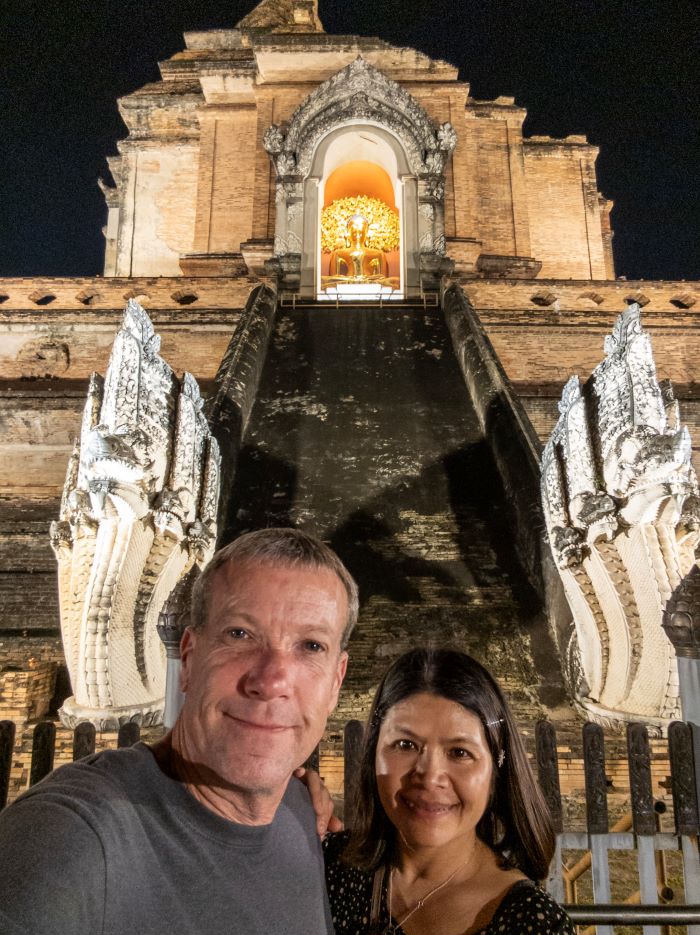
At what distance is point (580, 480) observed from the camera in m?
4.58

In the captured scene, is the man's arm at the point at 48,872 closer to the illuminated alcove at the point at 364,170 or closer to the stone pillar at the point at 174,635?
the stone pillar at the point at 174,635

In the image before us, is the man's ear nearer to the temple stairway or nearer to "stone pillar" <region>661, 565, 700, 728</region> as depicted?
the temple stairway

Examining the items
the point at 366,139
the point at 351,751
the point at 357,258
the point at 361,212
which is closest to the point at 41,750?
the point at 351,751

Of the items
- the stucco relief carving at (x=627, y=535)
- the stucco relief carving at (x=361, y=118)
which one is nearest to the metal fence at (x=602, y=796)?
the stucco relief carving at (x=627, y=535)

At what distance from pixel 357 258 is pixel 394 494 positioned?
9.90 meters

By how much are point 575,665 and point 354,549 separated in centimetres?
186

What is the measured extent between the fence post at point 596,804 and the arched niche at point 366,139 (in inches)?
404

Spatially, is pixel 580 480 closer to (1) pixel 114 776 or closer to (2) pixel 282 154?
(1) pixel 114 776

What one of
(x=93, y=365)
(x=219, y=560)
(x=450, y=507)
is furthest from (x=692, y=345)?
(x=219, y=560)

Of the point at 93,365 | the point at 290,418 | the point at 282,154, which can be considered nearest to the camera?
the point at 290,418

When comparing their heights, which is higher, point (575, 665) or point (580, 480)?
point (580, 480)

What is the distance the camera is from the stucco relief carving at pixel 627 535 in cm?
406

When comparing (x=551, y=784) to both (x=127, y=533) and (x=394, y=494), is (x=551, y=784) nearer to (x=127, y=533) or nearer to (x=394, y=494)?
(x=127, y=533)

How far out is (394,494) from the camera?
19.8 ft
